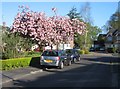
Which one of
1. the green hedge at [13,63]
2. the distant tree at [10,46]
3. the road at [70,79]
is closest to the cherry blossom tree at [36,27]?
the distant tree at [10,46]

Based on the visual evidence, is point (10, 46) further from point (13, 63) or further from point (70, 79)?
point (70, 79)

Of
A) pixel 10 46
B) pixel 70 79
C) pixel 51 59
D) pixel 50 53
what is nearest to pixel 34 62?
pixel 10 46

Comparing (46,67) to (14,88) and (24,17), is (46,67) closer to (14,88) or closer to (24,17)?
(24,17)

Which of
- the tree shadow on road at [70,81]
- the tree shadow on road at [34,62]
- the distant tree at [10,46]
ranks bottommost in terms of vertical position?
the tree shadow on road at [70,81]

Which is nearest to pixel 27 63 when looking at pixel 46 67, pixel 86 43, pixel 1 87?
pixel 46 67

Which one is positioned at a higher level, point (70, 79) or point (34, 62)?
point (34, 62)

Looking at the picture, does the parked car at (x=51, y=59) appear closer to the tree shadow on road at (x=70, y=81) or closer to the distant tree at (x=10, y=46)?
the distant tree at (x=10, y=46)

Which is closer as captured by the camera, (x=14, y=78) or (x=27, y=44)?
(x=14, y=78)

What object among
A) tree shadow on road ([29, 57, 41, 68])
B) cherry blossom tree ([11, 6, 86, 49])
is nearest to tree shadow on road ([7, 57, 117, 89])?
tree shadow on road ([29, 57, 41, 68])

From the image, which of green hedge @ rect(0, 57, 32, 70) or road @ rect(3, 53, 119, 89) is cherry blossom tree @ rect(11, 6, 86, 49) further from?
road @ rect(3, 53, 119, 89)

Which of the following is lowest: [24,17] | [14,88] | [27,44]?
[14,88]

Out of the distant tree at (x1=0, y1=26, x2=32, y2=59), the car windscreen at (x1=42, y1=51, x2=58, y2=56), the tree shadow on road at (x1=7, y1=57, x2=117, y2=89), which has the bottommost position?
the tree shadow on road at (x1=7, y1=57, x2=117, y2=89)

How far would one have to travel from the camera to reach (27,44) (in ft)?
105

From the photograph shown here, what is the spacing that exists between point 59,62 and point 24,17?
32.2 feet
